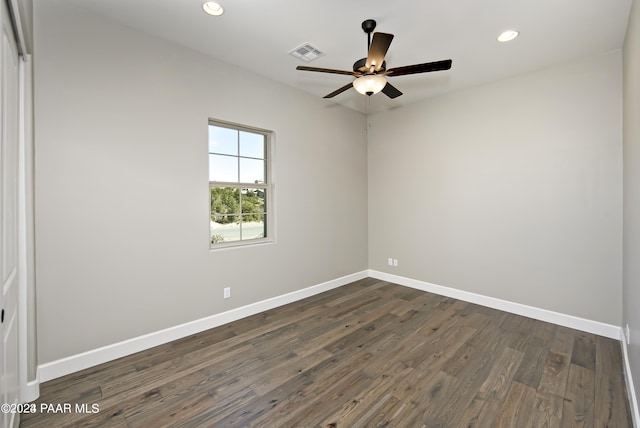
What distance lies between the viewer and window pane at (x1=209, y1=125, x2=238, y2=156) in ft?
10.5

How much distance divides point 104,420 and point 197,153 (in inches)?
88.7

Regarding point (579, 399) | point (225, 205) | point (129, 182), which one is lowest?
point (579, 399)

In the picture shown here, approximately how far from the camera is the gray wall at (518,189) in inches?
115

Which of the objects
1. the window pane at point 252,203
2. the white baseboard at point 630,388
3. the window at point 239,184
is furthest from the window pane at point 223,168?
the white baseboard at point 630,388

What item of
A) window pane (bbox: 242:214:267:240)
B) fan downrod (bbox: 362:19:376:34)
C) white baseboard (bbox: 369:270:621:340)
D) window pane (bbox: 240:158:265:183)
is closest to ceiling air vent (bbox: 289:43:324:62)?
fan downrod (bbox: 362:19:376:34)

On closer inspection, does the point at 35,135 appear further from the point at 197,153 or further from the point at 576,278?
the point at 576,278

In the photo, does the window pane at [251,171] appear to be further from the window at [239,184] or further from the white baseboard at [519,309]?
the white baseboard at [519,309]

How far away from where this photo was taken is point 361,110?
4801 mm

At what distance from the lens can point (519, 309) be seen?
135 inches

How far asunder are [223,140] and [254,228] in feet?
3.66

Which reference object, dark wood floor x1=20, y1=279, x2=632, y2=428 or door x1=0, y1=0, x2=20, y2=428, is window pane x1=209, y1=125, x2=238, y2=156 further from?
dark wood floor x1=20, y1=279, x2=632, y2=428

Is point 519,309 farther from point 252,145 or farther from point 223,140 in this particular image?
point 223,140

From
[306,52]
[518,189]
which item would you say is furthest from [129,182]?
[518,189]

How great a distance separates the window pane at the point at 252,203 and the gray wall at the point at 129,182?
0.22 m
